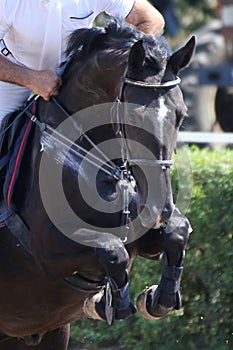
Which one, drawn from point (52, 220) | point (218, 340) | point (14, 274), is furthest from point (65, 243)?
point (218, 340)

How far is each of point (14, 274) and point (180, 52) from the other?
1.44 metres

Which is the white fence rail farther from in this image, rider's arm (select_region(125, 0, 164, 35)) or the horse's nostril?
the horse's nostril

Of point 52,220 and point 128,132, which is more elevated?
point 128,132

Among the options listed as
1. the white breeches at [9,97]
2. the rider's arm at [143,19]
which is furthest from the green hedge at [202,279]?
the white breeches at [9,97]

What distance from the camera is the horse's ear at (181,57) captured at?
461 cm

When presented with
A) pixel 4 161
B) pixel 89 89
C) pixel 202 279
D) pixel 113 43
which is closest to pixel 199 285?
pixel 202 279

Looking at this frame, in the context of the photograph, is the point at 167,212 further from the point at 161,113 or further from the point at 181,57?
the point at 181,57

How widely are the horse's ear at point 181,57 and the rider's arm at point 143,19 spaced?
0.88 m

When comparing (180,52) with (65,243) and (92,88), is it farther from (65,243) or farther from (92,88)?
(65,243)

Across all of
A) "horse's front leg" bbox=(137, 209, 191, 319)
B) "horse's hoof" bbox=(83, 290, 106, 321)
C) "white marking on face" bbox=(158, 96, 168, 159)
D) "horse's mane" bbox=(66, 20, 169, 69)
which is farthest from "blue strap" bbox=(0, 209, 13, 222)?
"white marking on face" bbox=(158, 96, 168, 159)

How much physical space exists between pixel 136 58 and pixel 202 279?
252cm

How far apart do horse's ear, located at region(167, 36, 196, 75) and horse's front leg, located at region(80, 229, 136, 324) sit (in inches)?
33.9

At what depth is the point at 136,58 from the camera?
444 cm

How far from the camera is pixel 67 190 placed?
4773mm
